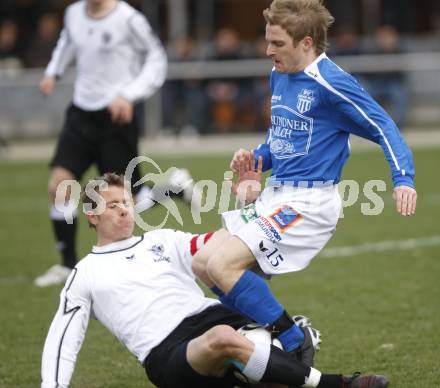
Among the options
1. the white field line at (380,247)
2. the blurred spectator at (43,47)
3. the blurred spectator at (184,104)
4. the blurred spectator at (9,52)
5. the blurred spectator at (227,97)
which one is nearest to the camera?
the white field line at (380,247)

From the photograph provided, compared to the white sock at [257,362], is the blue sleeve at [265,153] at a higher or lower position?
higher

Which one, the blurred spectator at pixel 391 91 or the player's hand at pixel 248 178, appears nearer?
the player's hand at pixel 248 178

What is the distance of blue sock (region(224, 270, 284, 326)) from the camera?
4586 millimetres

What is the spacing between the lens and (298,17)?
4773 millimetres

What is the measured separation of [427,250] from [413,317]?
2.27 m

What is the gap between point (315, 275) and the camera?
25.7 feet

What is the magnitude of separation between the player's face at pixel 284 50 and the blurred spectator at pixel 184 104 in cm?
1223

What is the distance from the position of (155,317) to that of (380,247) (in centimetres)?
454

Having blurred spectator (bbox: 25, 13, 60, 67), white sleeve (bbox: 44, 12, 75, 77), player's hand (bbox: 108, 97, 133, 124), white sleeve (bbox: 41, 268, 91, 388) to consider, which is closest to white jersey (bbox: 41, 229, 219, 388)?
white sleeve (bbox: 41, 268, 91, 388)

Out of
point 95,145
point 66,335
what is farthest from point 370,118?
point 95,145

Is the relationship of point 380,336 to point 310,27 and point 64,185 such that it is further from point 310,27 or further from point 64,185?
point 64,185

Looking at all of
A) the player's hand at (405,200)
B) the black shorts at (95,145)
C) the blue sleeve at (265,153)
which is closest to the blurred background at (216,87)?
the black shorts at (95,145)

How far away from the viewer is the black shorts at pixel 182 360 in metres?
4.43

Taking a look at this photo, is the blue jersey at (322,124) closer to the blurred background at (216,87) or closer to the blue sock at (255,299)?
the blue sock at (255,299)
